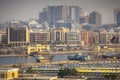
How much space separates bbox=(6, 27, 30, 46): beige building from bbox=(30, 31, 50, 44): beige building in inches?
35.3

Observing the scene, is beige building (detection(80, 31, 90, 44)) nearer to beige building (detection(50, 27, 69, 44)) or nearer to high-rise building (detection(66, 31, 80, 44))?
high-rise building (detection(66, 31, 80, 44))

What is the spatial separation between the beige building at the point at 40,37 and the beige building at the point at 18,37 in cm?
90

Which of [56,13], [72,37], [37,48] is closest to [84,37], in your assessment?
[72,37]

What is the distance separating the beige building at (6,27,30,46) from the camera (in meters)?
36.7

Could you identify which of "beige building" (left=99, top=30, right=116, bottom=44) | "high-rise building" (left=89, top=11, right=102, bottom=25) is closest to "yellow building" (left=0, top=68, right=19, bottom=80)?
"beige building" (left=99, top=30, right=116, bottom=44)

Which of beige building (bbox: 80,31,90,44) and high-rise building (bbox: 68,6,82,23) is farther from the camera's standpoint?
high-rise building (bbox: 68,6,82,23)

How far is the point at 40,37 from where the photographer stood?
40.1 meters

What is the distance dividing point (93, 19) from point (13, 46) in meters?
18.9

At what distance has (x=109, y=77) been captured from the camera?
15.3m

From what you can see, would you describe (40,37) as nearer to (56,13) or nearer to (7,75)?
(56,13)

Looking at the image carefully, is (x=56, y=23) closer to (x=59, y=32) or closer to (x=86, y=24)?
(x=86, y=24)

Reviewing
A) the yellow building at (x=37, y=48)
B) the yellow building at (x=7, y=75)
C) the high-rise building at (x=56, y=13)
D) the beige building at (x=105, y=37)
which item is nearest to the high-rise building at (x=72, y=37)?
the beige building at (x=105, y=37)

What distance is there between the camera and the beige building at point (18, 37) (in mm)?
36656

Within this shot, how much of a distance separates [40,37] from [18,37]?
2.79 m
